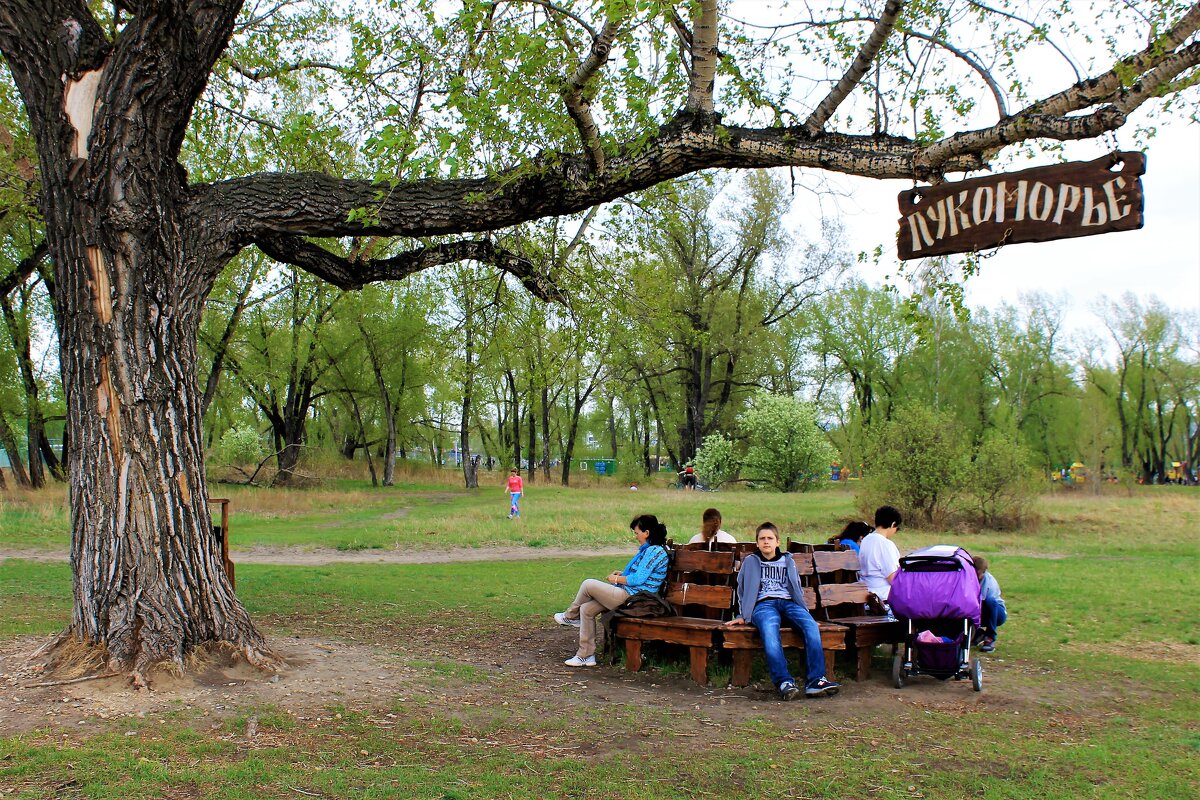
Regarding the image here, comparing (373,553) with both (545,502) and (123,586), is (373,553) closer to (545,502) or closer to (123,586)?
(123,586)

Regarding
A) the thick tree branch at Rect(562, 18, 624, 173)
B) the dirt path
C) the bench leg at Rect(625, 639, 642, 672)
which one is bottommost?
the dirt path

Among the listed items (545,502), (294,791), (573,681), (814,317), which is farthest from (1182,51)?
(814,317)

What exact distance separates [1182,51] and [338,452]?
55.4 meters

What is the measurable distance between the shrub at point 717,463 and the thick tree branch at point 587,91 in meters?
37.1

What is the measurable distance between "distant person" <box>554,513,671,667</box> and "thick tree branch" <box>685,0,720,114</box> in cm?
326

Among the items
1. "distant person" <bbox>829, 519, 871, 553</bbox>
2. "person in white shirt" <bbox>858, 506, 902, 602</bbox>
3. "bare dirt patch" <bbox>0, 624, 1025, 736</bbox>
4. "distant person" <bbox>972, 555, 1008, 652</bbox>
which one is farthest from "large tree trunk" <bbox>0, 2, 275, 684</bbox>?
"distant person" <bbox>972, 555, 1008, 652</bbox>

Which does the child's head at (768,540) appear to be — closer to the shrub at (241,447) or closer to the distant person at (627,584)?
the distant person at (627,584)

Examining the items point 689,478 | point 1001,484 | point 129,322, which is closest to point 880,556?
point 129,322

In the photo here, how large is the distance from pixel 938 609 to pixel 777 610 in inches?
46.1

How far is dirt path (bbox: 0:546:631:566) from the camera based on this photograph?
16.5 m

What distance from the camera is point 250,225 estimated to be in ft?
24.3

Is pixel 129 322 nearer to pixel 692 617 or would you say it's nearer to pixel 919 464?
pixel 692 617

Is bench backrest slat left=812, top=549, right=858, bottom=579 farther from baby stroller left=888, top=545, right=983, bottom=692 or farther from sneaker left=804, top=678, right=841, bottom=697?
sneaker left=804, top=678, right=841, bottom=697

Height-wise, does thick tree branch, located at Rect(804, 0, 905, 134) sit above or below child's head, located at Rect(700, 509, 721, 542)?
above
